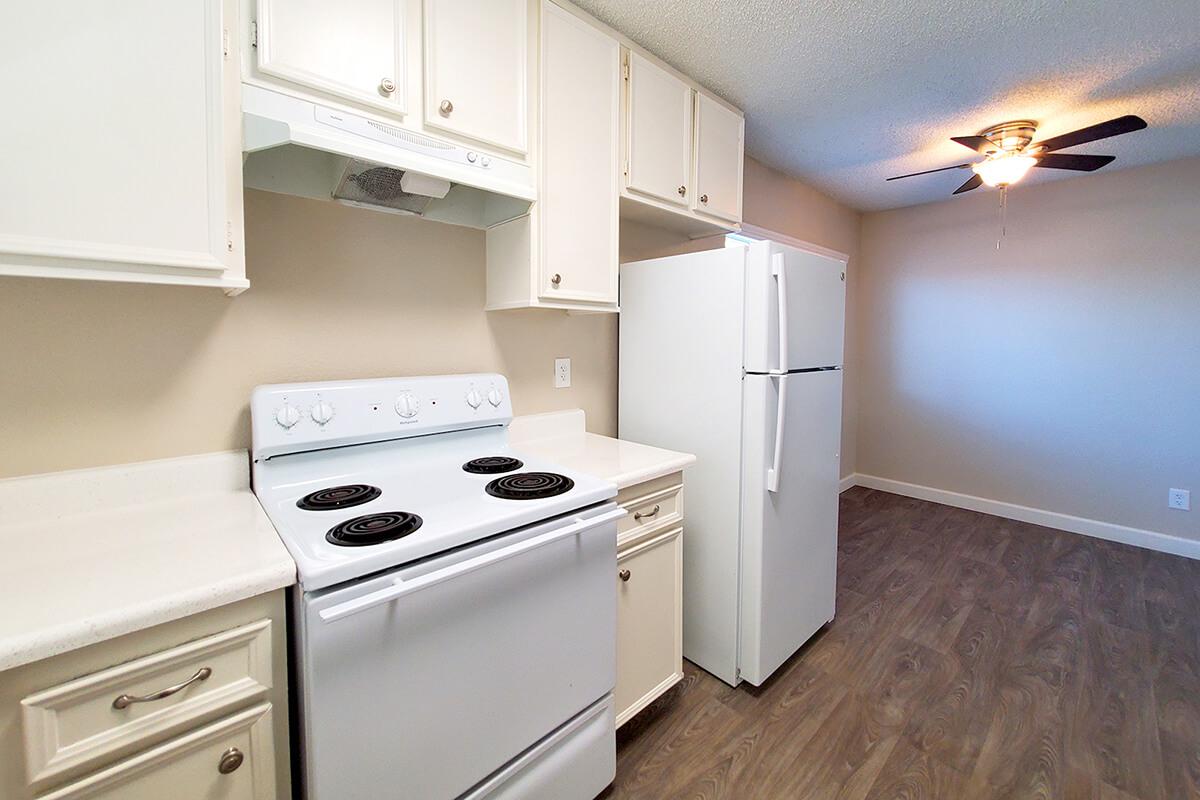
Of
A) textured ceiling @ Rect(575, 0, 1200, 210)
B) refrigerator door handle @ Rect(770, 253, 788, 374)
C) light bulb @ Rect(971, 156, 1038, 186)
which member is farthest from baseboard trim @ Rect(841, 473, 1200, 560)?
refrigerator door handle @ Rect(770, 253, 788, 374)

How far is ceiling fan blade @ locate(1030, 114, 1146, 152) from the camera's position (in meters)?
1.96

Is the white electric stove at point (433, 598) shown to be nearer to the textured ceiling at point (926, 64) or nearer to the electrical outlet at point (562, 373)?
the electrical outlet at point (562, 373)

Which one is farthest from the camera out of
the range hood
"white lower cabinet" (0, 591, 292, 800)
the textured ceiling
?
the textured ceiling

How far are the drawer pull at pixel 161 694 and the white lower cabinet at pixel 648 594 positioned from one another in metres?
1.02

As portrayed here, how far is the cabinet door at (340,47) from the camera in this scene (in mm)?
1112

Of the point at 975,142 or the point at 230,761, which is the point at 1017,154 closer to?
the point at 975,142

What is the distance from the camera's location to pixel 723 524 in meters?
1.95

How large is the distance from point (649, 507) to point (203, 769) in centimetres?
120

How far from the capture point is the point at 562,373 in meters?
2.11

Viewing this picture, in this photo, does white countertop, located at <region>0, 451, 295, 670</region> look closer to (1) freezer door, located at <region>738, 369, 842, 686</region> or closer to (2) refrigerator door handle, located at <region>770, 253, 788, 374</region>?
(1) freezer door, located at <region>738, 369, 842, 686</region>

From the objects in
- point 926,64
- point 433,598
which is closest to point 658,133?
point 926,64

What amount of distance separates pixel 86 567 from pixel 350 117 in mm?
1064

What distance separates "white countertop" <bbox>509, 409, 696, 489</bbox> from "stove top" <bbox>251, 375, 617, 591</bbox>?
14 centimetres

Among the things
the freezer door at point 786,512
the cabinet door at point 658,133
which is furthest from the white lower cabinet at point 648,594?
the cabinet door at point 658,133
